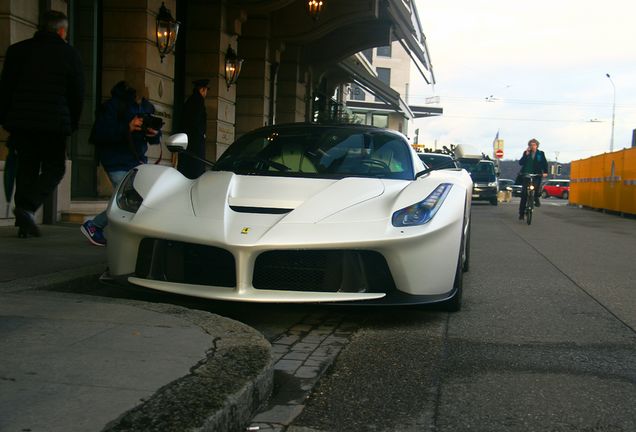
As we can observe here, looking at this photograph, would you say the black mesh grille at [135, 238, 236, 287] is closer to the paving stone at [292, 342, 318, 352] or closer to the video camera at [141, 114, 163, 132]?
the paving stone at [292, 342, 318, 352]

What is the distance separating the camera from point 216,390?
2723 mm

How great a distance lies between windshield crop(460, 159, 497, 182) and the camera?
29.2 metres

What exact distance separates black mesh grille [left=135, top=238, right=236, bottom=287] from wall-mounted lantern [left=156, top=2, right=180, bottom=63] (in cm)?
849

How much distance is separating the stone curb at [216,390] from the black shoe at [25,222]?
368 cm

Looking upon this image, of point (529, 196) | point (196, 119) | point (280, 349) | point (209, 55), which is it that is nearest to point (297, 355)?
point (280, 349)

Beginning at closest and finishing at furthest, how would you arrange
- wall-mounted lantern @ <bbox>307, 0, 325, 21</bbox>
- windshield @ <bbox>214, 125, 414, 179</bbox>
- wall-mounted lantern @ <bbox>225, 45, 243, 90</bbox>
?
windshield @ <bbox>214, 125, 414, 179</bbox>, wall-mounted lantern @ <bbox>225, 45, 243, 90</bbox>, wall-mounted lantern @ <bbox>307, 0, 325, 21</bbox>

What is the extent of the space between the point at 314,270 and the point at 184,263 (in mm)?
805

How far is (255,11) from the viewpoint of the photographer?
54.3ft

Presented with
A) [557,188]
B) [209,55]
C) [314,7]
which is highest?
[314,7]

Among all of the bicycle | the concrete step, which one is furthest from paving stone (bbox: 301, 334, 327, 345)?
the bicycle

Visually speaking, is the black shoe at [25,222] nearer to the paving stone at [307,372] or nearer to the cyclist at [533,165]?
the paving stone at [307,372]

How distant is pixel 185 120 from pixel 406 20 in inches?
523

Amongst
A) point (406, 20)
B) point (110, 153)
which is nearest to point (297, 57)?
point (406, 20)

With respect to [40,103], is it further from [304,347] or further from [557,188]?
[557,188]
